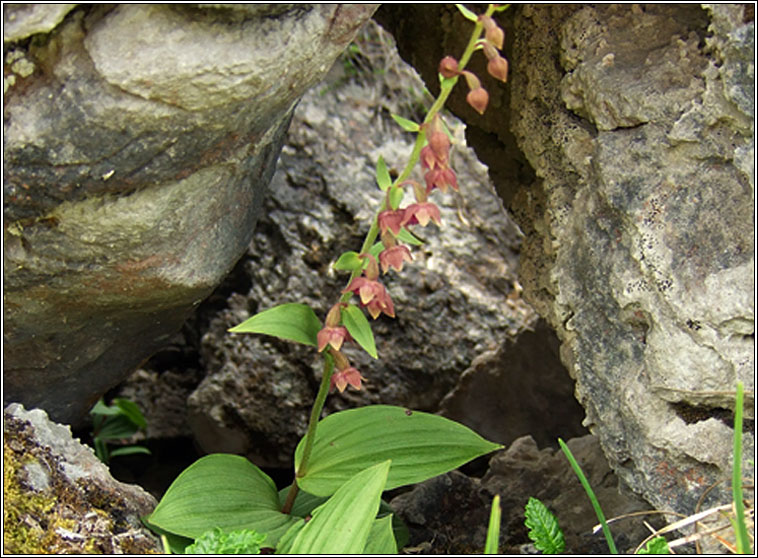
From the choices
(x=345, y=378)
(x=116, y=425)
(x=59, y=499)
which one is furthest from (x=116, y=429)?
(x=345, y=378)

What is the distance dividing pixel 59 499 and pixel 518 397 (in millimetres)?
1421

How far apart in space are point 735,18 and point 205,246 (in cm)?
92

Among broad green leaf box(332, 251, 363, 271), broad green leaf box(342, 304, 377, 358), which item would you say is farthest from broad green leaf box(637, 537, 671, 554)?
broad green leaf box(332, 251, 363, 271)

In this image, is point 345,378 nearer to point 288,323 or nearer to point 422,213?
point 288,323

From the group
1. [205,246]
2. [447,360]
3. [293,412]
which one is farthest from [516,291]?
[205,246]

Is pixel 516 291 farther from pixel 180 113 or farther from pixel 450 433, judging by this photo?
pixel 180 113

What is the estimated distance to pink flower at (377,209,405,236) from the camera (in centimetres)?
127

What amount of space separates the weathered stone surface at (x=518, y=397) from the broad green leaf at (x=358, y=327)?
1066mm

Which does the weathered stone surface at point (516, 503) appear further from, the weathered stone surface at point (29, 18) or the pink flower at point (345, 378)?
the weathered stone surface at point (29, 18)

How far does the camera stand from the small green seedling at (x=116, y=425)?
7.62 feet

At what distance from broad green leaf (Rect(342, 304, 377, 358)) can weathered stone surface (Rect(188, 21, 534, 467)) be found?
0.96 meters

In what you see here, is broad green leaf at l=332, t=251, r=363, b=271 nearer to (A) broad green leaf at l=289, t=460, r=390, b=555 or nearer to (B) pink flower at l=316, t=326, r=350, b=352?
(B) pink flower at l=316, t=326, r=350, b=352

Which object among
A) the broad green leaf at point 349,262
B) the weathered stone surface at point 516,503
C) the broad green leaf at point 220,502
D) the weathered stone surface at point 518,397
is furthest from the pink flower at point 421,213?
the weathered stone surface at point 518,397

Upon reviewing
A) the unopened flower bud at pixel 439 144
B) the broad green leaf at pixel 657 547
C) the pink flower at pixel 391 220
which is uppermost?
the unopened flower bud at pixel 439 144
